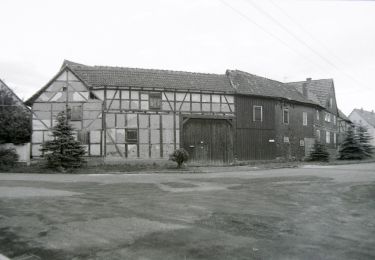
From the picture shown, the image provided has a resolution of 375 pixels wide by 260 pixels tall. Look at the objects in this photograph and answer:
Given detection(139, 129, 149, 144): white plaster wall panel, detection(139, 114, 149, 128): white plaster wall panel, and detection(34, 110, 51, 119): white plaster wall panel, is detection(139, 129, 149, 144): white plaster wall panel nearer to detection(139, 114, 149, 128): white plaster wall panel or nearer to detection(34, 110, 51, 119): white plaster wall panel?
detection(139, 114, 149, 128): white plaster wall panel

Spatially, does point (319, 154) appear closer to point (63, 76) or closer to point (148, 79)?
point (148, 79)

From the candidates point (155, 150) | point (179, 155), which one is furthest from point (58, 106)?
point (179, 155)

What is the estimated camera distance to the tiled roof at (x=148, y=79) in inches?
1012

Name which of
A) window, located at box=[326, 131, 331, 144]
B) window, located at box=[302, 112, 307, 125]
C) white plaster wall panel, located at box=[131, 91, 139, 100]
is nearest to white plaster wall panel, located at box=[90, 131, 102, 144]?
white plaster wall panel, located at box=[131, 91, 139, 100]

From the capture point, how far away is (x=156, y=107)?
26031mm

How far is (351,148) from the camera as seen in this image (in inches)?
1398

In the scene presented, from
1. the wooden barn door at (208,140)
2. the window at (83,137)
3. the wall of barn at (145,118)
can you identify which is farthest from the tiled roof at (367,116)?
the window at (83,137)

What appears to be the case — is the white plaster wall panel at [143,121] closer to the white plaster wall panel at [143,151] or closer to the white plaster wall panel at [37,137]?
the white plaster wall panel at [143,151]

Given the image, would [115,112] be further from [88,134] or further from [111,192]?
[111,192]

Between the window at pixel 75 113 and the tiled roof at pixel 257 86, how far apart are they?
12.0 m

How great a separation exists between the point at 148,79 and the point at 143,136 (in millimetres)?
4394

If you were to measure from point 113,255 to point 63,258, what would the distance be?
2.43 feet

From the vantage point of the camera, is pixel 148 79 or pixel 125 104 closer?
pixel 125 104

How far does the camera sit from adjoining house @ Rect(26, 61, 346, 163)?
2494 cm
